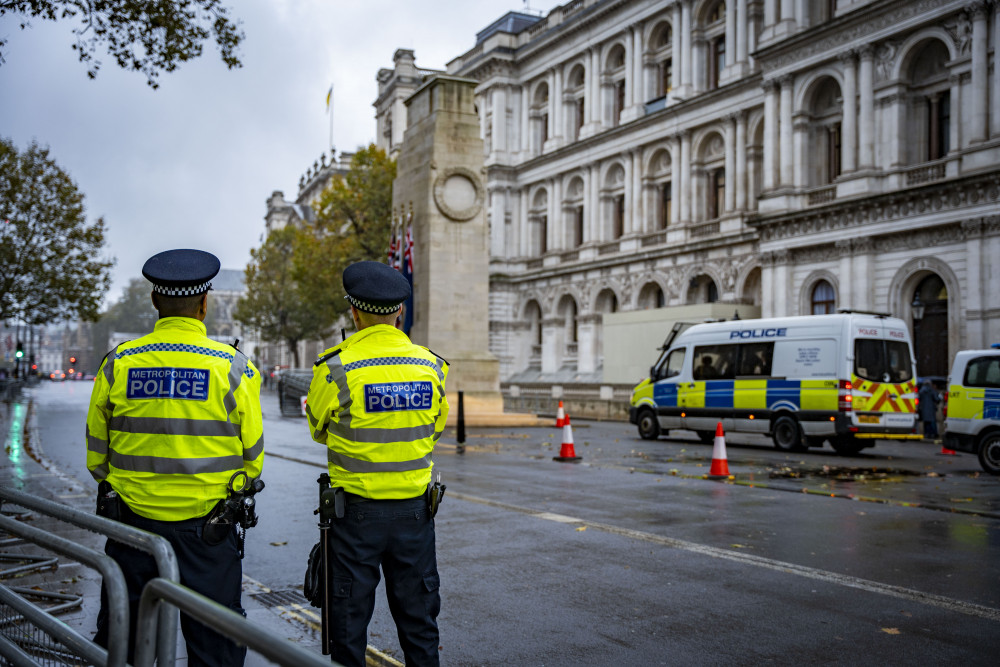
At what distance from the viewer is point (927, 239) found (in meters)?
32.0

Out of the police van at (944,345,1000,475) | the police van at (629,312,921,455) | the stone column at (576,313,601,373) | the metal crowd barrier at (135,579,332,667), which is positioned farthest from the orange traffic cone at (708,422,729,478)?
the stone column at (576,313,601,373)

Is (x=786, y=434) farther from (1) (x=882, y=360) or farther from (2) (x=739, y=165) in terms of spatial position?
(2) (x=739, y=165)

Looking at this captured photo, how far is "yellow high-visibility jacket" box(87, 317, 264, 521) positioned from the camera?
376 cm

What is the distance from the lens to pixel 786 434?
1992 centimetres

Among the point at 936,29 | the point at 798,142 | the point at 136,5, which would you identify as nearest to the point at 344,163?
the point at 798,142

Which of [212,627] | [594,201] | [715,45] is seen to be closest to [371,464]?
[212,627]

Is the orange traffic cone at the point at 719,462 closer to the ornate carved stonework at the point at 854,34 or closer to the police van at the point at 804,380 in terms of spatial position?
the police van at the point at 804,380

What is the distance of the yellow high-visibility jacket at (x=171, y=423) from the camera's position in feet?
12.3

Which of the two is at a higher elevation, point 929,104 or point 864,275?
point 929,104

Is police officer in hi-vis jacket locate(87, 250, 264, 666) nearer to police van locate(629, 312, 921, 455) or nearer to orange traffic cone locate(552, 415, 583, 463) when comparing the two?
orange traffic cone locate(552, 415, 583, 463)

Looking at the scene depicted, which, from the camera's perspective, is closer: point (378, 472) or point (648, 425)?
point (378, 472)

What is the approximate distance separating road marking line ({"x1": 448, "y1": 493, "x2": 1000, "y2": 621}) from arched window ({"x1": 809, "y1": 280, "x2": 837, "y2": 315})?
28827 millimetres

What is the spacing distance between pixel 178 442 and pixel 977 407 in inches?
580

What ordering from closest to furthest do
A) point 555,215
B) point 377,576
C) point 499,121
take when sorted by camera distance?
point 377,576
point 555,215
point 499,121
